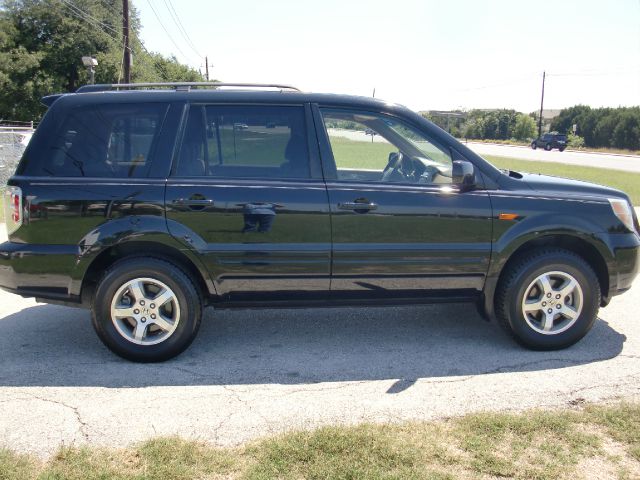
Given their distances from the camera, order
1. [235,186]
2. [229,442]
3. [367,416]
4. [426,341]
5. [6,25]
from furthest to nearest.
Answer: [6,25] < [426,341] < [235,186] < [367,416] < [229,442]

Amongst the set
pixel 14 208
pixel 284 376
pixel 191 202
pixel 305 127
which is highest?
pixel 305 127

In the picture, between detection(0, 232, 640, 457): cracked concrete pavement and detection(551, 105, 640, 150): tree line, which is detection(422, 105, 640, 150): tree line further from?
detection(0, 232, 640, 457): cracked concrete pavement

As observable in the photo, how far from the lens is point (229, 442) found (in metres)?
2.95

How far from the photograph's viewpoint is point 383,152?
4.25 metres

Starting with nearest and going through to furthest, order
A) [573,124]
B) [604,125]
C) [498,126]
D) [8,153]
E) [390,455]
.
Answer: [390,455] → [8,153] → [604,125] → [573,124] → [498,126]

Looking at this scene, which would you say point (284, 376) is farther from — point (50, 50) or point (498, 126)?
point (498, 126)

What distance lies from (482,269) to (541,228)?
1.71 feet

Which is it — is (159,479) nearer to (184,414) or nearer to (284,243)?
(184,414)

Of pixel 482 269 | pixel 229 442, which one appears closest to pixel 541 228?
pixel 482 269

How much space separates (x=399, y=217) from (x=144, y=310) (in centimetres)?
193

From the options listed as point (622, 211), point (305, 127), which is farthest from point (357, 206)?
point (622, 211)

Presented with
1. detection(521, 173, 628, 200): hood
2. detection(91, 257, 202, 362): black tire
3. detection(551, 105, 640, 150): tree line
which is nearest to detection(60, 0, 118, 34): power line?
detection(551, 105, 640, 150): tree line

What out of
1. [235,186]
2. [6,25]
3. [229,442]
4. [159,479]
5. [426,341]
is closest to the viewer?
[159,479]

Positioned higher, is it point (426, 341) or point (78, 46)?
point (78, 46)
